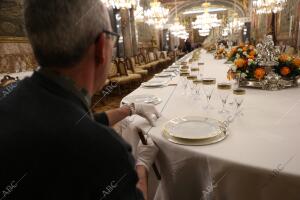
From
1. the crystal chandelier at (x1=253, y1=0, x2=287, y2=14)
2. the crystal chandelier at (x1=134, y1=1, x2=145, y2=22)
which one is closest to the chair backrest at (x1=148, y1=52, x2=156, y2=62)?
the crystal chandelier at (x1=134, y1=1, x2=145, y2=22)

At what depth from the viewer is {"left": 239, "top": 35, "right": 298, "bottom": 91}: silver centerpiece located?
2188 millimetres

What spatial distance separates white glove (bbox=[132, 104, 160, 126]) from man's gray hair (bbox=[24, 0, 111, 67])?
831 mm

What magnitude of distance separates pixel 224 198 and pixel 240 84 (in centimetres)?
151

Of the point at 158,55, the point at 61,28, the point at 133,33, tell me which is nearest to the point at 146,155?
the point at 61,28

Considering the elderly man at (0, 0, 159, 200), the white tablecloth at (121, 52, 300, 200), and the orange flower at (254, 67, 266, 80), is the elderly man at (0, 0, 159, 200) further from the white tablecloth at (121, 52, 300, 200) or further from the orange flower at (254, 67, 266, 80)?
the orange flower at (254, 67, 266, 80)

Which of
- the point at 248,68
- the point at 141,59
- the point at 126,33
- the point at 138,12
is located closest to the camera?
the point at 248,68

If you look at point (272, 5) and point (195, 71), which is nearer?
point (195, 71)

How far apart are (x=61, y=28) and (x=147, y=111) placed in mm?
920

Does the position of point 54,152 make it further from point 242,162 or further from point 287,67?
point 287,67

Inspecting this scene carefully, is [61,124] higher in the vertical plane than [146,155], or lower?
A: higher

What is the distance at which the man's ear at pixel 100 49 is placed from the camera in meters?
0.76

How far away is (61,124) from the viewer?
65 cm

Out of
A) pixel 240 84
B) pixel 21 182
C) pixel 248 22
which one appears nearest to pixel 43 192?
pixel 21 182

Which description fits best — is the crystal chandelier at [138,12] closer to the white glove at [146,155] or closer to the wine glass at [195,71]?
the wine glass at [195,71]
